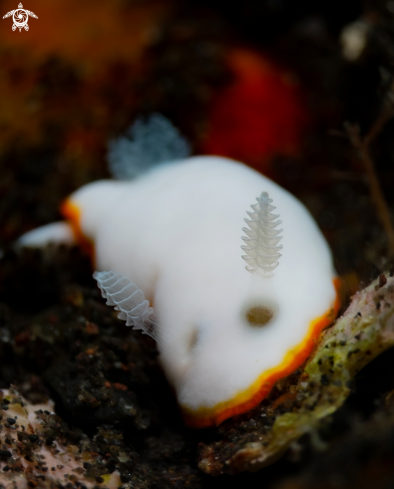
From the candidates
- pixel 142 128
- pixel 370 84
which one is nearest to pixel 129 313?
pixel 142 128

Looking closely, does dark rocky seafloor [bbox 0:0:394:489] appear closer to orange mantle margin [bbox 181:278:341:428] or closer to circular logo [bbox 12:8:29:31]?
orange mantle margin [bbox 181:278:341:428]

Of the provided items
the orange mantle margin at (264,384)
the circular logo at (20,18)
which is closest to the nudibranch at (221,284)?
the orange mantle margin at (264,384)

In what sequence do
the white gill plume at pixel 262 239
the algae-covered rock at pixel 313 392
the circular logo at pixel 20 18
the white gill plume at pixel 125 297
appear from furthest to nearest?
the circular logo at pixel 20 18 → the white gill plume at pixel 125 297 → the white gill plume at pixel 262 239 → the algae-covered rock at pixel 313 392

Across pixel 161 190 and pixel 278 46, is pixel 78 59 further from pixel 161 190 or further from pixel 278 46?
pixel 161 190

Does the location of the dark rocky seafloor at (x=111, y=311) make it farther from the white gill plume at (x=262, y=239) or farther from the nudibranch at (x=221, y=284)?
the white gill plume at (x=262, y=239)

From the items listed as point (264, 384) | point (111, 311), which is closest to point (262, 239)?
point (264, 384)

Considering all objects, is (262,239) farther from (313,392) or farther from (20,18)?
(20,18)

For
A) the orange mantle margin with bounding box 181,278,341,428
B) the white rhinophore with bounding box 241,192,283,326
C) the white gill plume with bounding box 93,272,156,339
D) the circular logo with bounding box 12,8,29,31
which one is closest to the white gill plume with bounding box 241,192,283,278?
the white rhinophore with bounding box 241,192,283,326
